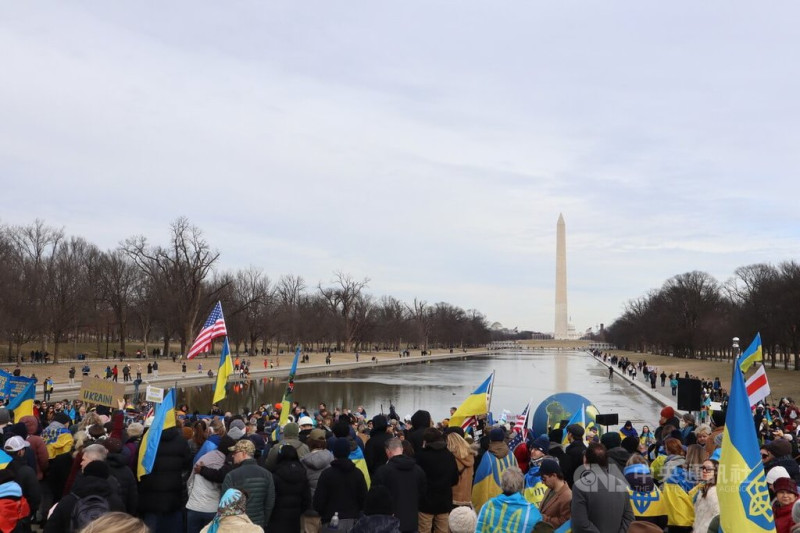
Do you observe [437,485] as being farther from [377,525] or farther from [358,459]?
[377,525]

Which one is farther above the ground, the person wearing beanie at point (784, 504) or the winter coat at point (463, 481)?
the person wearing beanie at point (784, 504)

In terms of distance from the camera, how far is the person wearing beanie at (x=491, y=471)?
768cm

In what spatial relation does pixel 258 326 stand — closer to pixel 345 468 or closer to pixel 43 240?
pixel 43 240

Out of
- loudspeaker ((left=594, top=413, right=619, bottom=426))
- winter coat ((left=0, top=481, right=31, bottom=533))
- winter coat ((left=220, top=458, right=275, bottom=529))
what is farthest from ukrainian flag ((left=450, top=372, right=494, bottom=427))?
winter coat ((left=0, top=481, right=31, bottom=533))

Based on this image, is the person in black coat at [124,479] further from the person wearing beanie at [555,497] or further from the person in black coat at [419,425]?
the person wearing beanie at [555,497]

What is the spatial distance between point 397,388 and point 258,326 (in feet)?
168

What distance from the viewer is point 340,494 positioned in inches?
268

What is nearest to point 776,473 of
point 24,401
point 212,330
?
point 24,401

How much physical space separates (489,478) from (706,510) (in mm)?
2392

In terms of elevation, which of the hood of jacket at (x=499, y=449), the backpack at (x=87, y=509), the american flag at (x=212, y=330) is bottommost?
the backpack at (x=87, y=509)

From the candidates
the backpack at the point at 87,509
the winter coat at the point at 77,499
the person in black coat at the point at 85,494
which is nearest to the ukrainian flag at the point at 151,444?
the person in black coat at the point at 85,494

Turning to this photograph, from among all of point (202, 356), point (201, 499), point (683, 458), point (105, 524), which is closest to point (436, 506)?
point (201, 499)

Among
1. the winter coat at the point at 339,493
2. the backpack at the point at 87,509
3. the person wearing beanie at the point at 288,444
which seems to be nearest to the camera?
the backpack at the point at 87,509

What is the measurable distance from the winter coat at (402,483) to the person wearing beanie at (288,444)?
119cm
